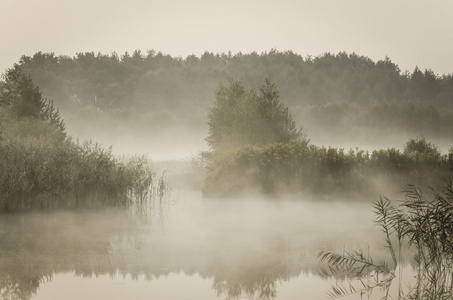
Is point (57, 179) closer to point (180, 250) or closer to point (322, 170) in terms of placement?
point (180, 250)

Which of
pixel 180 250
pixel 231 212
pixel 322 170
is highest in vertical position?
pixel 322 170

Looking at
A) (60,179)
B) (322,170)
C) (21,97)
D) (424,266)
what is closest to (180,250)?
(424,266)

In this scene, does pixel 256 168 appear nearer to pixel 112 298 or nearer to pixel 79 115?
pixel 112 298

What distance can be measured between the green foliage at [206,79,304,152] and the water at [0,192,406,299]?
12044 millimetres

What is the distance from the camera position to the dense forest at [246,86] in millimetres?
88562

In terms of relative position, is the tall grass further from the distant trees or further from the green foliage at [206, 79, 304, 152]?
the distant trees

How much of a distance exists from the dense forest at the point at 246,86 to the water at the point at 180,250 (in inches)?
2227

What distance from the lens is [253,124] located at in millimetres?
35281

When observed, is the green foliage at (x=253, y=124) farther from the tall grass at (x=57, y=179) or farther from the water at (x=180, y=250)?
the tall grass at (x=57, y=179)

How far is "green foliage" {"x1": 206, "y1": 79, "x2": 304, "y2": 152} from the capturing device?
115 feet

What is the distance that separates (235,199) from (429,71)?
96161 millimetres

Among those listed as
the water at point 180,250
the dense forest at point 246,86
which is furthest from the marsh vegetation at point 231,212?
the dense forest at point 246,86

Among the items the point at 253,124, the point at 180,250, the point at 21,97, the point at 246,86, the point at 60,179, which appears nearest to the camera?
the point at 180,250

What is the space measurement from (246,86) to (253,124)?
76345 mm
